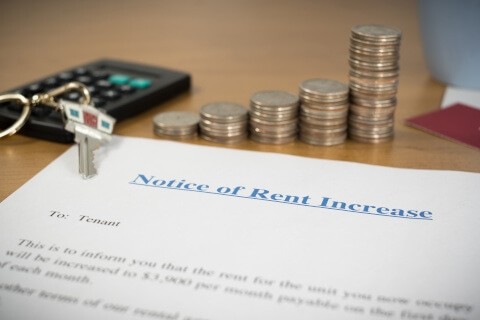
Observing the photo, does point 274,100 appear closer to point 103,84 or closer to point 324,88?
point 324,88

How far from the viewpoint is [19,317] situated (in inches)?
15.3

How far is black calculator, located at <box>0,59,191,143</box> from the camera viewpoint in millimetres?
650

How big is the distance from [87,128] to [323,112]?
23cm

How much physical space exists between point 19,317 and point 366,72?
15.9 inches

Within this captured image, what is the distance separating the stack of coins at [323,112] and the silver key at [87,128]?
197 mm

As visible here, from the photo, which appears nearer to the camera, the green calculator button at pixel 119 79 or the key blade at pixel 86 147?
the key blade at pixel 86 147

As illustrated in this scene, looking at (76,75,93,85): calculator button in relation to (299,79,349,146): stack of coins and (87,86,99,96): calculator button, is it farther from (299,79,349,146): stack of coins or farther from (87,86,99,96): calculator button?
(299,79,349,146): stack of coins

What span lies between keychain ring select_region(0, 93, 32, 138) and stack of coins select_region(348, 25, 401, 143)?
33 centimetres

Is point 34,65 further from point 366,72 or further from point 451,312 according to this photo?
point 451,312

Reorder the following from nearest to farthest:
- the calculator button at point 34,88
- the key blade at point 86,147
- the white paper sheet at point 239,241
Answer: the white paper sheet at point 239,241 → the key blade at point 86,147 → the calculator button at point 34,88

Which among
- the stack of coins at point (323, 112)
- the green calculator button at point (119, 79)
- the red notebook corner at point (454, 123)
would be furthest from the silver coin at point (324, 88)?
the green calculator button at point (119, 79)

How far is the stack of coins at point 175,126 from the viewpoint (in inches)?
26.7

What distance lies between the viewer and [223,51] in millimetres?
970

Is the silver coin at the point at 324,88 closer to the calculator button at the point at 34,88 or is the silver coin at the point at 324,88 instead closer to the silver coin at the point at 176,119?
the silver coin at the point at 176,119
